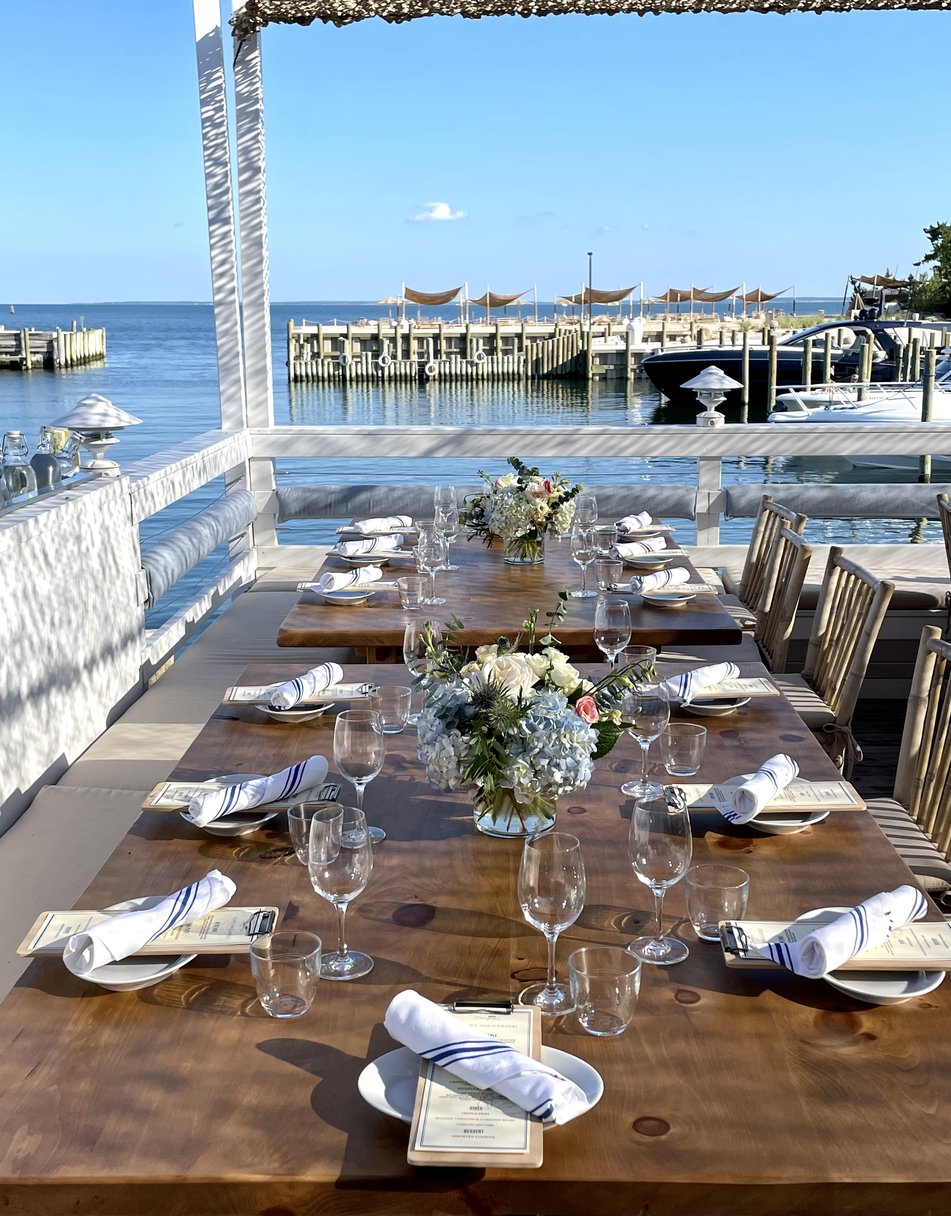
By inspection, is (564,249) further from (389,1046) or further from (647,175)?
(389,1046)

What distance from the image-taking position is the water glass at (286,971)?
1.34m

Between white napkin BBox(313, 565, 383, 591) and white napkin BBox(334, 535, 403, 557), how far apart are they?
0.85ft

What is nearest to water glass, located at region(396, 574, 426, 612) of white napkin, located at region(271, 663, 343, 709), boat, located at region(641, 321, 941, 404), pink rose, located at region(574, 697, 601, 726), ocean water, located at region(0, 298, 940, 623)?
white napkin, located at region(271, 663, 343, 709)

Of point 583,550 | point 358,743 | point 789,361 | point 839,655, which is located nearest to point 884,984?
point 358,743

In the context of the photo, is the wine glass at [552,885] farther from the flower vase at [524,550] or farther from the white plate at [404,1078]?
the flower vase at [524,550]

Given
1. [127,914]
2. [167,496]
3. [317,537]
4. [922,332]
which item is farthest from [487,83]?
[127,914]

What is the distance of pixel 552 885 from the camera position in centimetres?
137

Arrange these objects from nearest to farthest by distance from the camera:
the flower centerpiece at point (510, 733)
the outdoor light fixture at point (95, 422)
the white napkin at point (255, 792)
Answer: the flower centerpiece at point (510, 733), the white napkin at point (255, 792), the outdoor light fixture at point (95, 422)

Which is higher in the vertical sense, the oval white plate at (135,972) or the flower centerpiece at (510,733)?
the flower centerpiece at (510,733)

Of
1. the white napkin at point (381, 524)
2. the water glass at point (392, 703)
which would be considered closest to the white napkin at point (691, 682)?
the water glass at point (392, 703)

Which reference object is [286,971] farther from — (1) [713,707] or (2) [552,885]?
(1) [713,707]

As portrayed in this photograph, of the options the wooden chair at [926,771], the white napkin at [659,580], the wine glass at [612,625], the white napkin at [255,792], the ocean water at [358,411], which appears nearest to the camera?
the white napkin at [255,792]

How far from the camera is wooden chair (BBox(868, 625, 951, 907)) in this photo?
229 centimetres

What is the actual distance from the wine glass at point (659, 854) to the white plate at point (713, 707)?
0.94 meters
